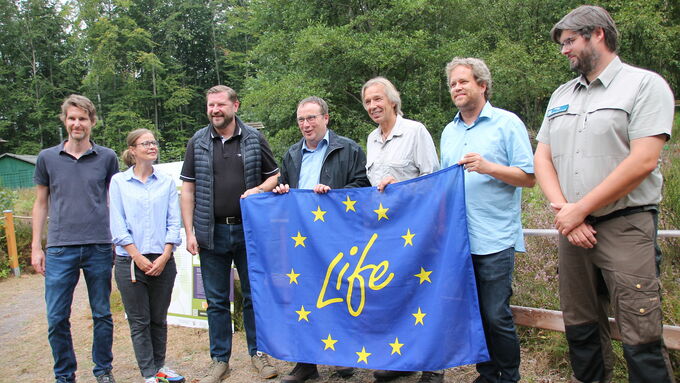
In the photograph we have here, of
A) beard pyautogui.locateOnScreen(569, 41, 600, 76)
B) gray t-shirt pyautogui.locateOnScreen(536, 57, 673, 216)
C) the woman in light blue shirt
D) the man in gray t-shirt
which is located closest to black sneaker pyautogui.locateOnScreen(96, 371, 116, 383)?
the man in gray t-shirt

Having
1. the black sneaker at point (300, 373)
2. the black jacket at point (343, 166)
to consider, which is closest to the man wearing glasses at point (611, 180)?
the black jacket at point (343, 166)

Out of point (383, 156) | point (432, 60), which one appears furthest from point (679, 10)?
point (383, 156)

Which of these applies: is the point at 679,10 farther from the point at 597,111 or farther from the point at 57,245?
the point at 57,245

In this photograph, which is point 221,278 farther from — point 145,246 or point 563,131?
point 563,131

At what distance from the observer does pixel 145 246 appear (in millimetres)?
3961

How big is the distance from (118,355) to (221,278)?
176 cm

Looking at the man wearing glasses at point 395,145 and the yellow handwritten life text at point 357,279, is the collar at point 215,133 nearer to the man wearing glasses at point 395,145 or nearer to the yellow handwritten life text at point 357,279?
the man wearing glasses at point 395,145

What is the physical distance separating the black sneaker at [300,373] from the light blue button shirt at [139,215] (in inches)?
52.4

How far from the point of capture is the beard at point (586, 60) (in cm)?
265

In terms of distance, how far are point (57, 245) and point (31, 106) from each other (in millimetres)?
51474

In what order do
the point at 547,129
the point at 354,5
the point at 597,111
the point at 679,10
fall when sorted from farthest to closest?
the point at 354,5
the point at 679,10
the point at 547,129
the point at 597,111

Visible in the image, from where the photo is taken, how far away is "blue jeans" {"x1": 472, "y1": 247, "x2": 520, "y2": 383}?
3.17 meters

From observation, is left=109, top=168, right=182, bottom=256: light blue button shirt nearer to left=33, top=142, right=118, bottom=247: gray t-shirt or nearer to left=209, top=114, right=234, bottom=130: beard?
left=33, top=142, right=118, bottom=247: gray t-shirt

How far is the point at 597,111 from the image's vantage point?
2.61 meters
